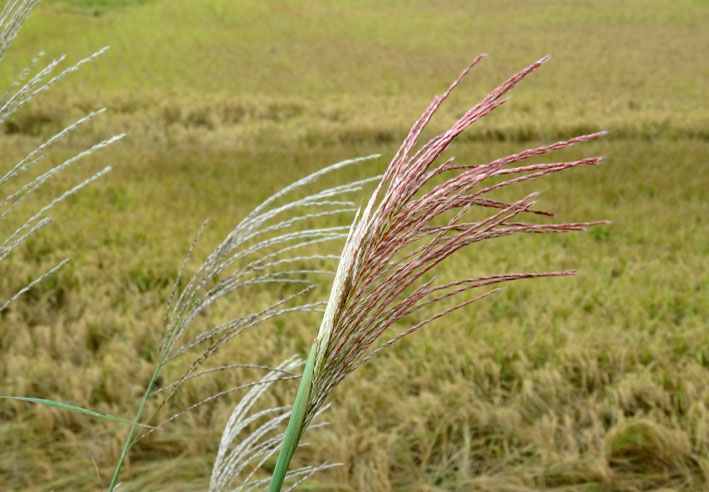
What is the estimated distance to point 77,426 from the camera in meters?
2.60

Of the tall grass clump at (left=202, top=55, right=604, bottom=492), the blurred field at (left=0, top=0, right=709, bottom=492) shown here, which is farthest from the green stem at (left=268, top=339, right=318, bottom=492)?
the blurred field at (left=0, top=0, right=709, bottom=492)

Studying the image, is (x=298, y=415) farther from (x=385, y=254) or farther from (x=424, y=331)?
(x=424, y=331)

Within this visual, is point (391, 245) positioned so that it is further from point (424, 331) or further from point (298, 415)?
point (424, 331)

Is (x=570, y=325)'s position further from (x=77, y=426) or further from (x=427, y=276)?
(x=77, y=426)

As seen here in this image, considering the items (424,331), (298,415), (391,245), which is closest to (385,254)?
(391,245)

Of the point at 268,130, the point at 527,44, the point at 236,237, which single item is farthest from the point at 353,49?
the point at 236,237

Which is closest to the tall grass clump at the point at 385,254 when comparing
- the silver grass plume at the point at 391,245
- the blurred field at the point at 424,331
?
the silver grass plume at the point at 391,245

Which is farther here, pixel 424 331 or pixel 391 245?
pixel 424 331

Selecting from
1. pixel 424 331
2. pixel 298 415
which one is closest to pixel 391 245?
pixel 298 415

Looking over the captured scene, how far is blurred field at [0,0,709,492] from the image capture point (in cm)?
233

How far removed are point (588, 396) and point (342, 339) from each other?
2.32 m

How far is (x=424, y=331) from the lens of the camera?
10.3 feet

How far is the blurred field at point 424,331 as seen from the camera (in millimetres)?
2330

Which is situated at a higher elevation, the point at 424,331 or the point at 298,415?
the point at 298,415
